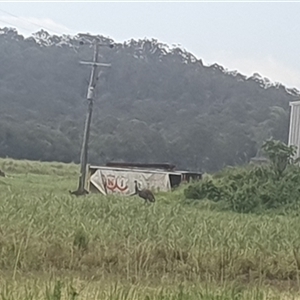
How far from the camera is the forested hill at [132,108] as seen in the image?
142 ft

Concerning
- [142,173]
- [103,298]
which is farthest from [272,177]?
[103,298]

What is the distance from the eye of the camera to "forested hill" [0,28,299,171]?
4328 centimetres

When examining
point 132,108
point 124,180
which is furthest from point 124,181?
point 132,108

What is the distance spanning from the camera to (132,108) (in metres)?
47.4

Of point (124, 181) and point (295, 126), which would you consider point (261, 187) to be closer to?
point (295, 126)

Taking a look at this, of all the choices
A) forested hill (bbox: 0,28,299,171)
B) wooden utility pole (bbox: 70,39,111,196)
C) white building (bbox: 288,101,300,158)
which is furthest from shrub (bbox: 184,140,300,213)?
forested hill (bbox: 0,28,299,171)

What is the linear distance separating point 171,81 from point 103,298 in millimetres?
46873

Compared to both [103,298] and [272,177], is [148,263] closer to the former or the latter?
[103,298]

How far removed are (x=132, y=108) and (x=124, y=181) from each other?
21.9 m

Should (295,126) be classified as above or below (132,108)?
below

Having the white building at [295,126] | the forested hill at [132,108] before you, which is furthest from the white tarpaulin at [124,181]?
the forested hill at [132,108]

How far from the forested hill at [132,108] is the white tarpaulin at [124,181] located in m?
16.1

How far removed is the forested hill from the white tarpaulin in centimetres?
1605

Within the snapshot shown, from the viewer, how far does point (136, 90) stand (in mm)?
49281
